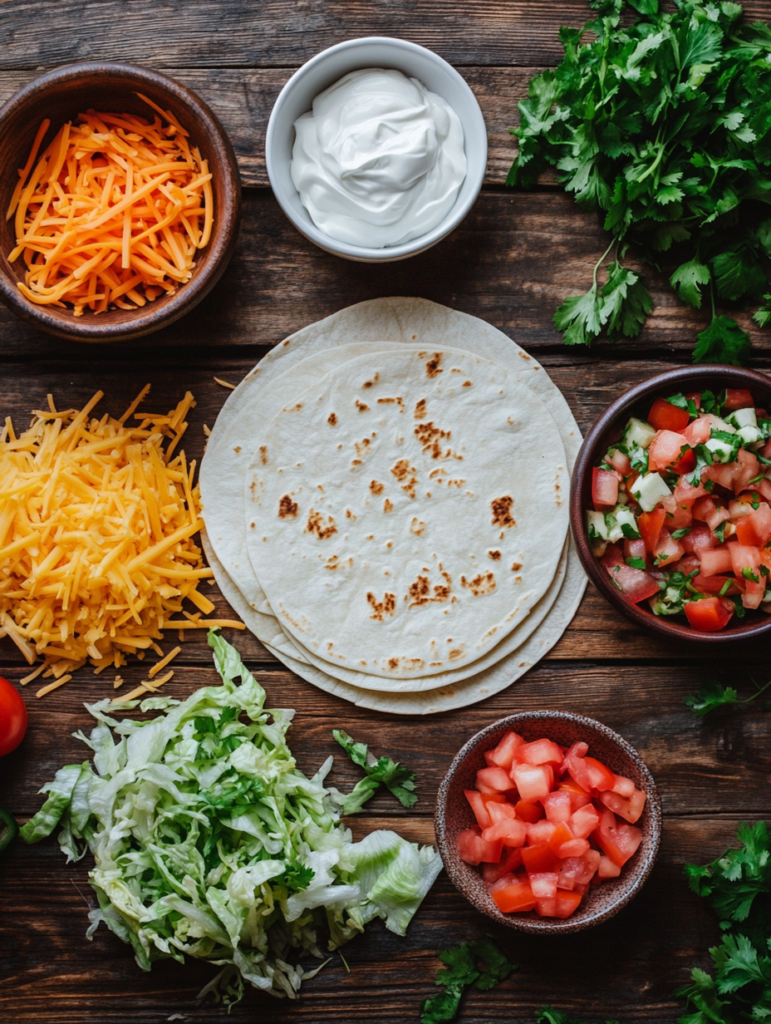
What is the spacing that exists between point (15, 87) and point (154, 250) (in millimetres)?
927

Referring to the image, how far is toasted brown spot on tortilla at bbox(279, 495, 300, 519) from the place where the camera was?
8.59ft

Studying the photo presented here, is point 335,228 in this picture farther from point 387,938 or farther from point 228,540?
point 387,938

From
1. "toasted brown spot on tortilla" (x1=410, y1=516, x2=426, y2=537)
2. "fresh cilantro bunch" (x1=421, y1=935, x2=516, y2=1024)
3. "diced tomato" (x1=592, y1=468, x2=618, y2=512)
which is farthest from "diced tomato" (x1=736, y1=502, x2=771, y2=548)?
"fresh cilantro bunch" (x1=421, y1=935, x2=516, y2=1024)

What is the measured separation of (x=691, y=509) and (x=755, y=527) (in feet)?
0.66

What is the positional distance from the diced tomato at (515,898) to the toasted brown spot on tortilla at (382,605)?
95 centimetres

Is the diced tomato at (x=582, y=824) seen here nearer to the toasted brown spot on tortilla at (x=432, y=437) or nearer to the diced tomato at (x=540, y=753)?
the diced tomato at (x=540, y=753)

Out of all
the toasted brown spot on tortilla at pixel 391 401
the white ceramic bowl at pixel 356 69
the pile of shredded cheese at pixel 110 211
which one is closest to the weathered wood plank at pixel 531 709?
the toasted brown spot on tortilla at pixel 391 401

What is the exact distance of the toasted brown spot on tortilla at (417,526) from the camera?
8.55ft

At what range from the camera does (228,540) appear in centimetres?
264

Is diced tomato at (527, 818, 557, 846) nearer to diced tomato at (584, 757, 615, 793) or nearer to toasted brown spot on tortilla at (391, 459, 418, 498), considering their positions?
diced tomato at (584, 757, 615, 793)

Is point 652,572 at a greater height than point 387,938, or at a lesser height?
greater

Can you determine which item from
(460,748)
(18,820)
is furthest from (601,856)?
(18,820)

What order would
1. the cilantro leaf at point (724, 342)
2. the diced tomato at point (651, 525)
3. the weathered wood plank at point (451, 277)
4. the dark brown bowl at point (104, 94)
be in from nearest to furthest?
1. the dark brown bowl at point (104, 94)
2. the diced tomato at point (651, 525)
3. the cilantro leaf at point (724, 342)
4. the weathered wood plank at point (451, 277)

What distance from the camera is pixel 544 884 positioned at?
2.39m
